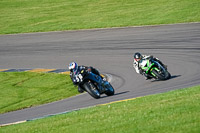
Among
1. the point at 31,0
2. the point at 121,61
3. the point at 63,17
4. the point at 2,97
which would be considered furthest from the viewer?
the point at 31,0

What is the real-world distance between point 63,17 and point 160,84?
89.8ft

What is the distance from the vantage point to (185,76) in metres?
20.2

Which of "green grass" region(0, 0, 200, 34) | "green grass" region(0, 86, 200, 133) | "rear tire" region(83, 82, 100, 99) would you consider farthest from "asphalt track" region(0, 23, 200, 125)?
"green grass" region(0, 86, 200, 133)

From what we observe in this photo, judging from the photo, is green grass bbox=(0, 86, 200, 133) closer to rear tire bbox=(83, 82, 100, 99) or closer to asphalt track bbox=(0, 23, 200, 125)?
rear tire bbox=(83, 82, 100, 99)

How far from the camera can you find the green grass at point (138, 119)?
9.62 metres

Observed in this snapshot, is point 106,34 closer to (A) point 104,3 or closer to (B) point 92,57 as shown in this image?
(B) point 92,57

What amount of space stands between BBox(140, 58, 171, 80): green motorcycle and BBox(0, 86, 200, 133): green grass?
6.26 metres

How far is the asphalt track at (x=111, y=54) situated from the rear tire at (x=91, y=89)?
0.78 feet

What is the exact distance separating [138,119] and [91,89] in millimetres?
7046

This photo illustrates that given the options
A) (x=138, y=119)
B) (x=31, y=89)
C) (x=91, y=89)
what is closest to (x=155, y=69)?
(x=91, y=89)

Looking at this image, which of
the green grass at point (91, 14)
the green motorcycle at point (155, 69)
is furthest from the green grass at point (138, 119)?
the green grass at point (91, 14)

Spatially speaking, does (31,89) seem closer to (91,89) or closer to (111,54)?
(91,89)

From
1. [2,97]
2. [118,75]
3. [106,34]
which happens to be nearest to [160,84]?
[118,75]

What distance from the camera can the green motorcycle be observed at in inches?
785
